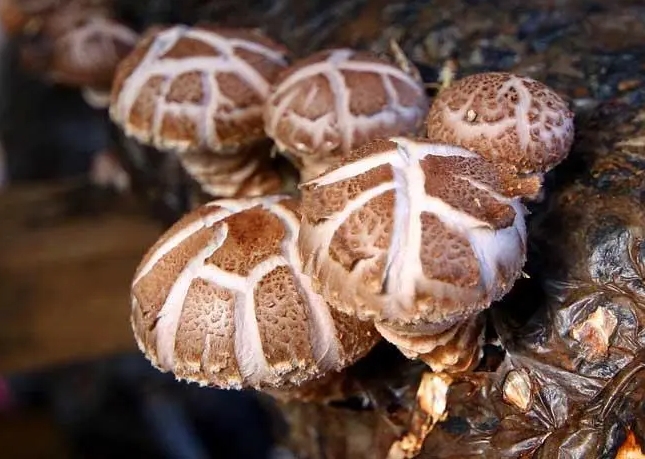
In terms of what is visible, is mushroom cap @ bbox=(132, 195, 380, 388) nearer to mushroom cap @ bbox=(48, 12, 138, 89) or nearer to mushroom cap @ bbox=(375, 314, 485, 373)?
mushroom cap @ bbox=(375, 314, 485, 373)

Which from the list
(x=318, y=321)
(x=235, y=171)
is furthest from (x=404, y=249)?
(x=235, y=171)

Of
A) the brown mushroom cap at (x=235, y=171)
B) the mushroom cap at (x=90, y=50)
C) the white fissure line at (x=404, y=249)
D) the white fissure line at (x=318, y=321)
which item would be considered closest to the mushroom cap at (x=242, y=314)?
the white fissure line at (x=318, y=321)

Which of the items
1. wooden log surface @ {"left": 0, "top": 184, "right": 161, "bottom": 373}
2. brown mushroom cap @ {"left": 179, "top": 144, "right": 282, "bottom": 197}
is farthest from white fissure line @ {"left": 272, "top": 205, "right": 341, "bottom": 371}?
wooden log surface @ {"left": 0, "top": 184, "right": 161, "bottom": 373}

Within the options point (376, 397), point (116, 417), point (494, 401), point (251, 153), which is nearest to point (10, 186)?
point (116, 417)

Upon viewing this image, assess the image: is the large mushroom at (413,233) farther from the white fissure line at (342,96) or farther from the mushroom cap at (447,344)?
the white fissure line at (342,96)

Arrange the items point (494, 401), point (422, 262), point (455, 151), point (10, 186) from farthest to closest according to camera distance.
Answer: point (10, 186)
point (494, 401)
point (455, 151)
point (422, 262)

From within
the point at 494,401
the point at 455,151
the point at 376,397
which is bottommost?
the point at 376,397

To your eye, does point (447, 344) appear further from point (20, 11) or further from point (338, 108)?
point (20, 11)

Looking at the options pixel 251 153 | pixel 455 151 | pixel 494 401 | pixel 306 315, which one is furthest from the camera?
pixel 251 153

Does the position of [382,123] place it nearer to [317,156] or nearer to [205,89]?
[317,156]
